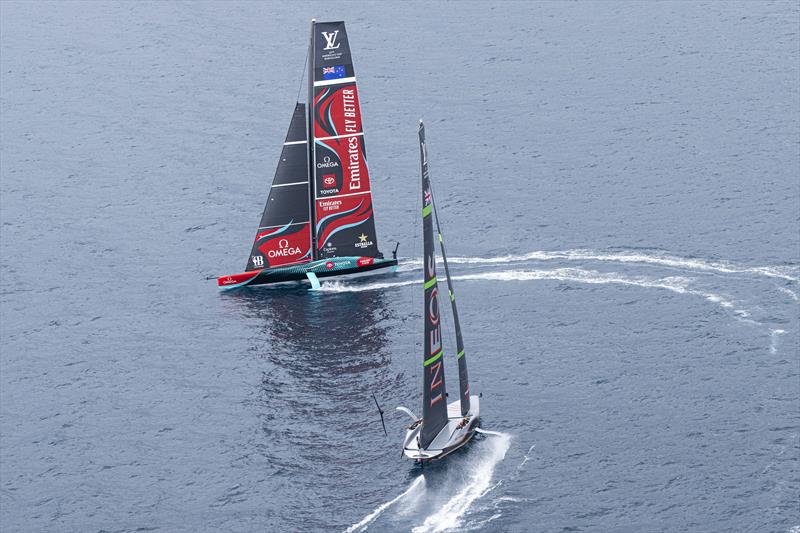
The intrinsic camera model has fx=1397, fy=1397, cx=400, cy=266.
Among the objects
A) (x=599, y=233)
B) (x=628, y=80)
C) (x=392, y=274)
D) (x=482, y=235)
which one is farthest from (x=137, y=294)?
(x=628, y=80)

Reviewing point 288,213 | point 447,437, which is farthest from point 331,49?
point 447,437

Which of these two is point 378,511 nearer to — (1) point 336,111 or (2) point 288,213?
(2) point 288,213

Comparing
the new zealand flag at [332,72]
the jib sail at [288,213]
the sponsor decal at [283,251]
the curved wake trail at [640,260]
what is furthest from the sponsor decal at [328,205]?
the new zealand flag at [332,72]

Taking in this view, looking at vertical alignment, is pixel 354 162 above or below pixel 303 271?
above

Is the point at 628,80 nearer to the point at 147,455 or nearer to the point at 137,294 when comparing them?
the point at 137,294

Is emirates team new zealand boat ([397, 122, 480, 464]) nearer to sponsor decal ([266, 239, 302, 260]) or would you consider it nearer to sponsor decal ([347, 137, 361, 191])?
sponsor decal ([347, 137, 361, 191])

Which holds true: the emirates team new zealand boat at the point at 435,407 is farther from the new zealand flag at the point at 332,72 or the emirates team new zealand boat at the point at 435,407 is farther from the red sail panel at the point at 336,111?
the new zealand flag at the point at 332,72

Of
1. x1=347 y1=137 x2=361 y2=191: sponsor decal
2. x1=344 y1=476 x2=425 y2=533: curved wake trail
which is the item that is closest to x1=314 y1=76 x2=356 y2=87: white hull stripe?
x1=347 y1=137 x2=361 y2=191: sponsor decal
